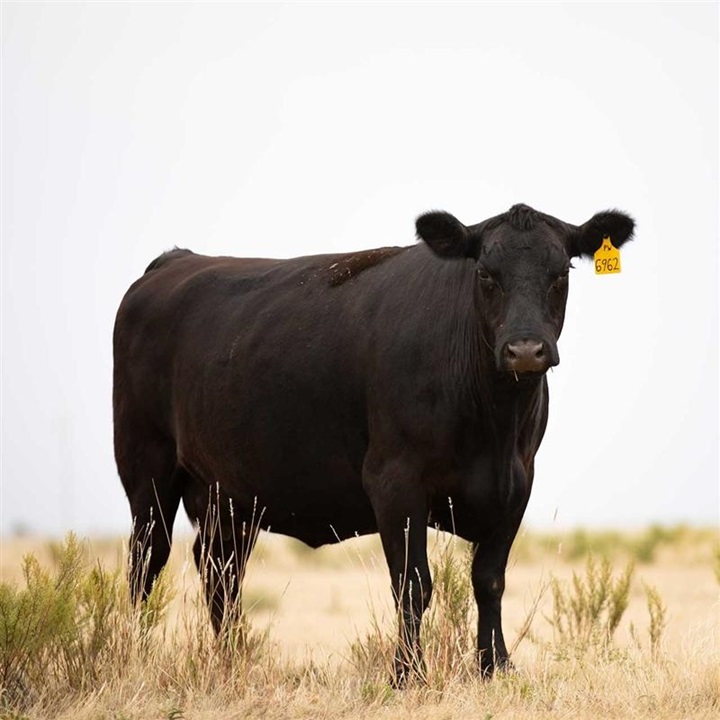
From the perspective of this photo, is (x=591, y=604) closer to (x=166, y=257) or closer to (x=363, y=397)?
(x=363, y=397)

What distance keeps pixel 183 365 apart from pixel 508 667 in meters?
3.43

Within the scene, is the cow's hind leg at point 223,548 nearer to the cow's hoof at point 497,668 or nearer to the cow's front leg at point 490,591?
the cow's front leg at point 490,591

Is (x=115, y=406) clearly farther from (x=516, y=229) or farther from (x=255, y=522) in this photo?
(x=516, y=229)

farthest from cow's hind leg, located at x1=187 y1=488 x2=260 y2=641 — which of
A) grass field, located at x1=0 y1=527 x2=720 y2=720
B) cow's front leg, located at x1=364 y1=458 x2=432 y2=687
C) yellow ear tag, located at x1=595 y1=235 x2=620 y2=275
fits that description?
yellow ear tag, located at x1=595 y1=235 x2=620 y2=275

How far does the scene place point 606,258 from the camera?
9.28 metres

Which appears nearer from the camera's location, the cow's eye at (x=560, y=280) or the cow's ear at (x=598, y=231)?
the cow's eye at (x=560, y=280)

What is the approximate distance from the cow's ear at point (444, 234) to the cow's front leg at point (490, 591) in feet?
5.87

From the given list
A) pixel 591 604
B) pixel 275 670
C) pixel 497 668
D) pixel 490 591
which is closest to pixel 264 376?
pixel 275 670

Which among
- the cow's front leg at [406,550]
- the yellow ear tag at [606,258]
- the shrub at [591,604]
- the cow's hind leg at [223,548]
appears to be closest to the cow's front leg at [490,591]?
the cow's front leg at [406,550]

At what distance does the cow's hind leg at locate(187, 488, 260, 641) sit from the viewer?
10664mm

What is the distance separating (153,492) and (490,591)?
3143mm

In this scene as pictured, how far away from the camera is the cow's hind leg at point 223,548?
10664 millimetres

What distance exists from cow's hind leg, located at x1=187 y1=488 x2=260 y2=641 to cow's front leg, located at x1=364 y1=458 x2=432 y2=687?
1846mm

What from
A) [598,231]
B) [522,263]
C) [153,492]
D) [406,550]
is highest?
[598,231]
